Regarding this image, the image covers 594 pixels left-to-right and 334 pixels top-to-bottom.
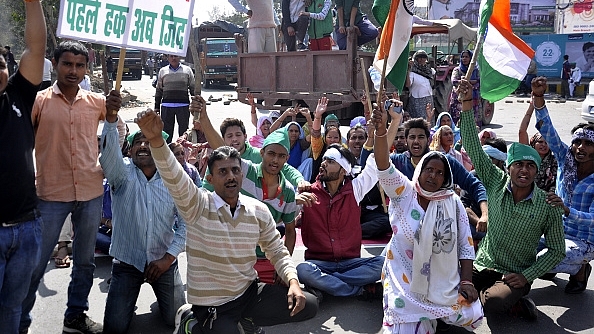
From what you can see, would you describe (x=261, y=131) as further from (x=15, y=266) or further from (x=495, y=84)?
(x=15, y=266)


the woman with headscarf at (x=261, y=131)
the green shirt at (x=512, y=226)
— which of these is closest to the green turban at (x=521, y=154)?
the green shirt at (x=512, y=226)

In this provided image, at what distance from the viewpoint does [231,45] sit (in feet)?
92.6

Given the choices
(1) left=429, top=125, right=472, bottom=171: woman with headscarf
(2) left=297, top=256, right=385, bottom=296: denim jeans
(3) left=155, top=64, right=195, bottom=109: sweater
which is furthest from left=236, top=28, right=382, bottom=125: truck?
(2) left=297, top=256, right=385, bottom=296: denim jeans

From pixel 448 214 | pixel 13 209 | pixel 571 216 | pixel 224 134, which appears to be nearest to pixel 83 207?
pixel 13 209

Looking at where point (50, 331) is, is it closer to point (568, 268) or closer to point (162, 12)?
point (162, 12)

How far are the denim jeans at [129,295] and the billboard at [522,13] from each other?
30.9 metres

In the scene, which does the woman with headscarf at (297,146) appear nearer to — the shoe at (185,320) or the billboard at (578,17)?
the shoe at (185,320)

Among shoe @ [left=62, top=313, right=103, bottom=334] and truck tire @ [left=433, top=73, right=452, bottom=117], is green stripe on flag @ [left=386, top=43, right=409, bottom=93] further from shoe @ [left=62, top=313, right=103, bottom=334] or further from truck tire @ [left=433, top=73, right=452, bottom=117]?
truck tire @ [left=433, top=73, right=452, bottom=117]

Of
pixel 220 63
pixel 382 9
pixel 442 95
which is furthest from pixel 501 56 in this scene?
pixel 220 63

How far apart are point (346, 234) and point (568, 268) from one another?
176 cm

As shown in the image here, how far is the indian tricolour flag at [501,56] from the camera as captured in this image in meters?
4.66

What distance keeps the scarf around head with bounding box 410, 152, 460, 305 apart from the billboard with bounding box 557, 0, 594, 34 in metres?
29.7

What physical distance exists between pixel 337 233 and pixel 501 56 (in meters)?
1.93

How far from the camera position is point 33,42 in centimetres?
Result: 291
